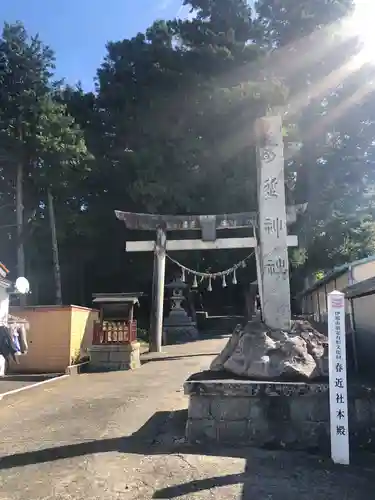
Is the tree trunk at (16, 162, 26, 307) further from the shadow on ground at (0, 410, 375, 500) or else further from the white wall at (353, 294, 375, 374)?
the shadow on ground at (0, 410, 375, 500)

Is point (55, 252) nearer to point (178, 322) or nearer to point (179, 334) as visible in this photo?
point (178, 322)

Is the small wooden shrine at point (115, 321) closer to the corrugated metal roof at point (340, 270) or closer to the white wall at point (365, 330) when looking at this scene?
the corrugated metal roof at point (340, 270)

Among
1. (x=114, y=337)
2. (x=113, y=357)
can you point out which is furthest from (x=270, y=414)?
(x=114, y=337)

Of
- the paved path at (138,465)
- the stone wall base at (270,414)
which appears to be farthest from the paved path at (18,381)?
the stone wall base at (270,414)

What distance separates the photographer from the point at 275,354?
6523mm

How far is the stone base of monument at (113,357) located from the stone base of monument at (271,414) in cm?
930

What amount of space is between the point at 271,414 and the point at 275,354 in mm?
949

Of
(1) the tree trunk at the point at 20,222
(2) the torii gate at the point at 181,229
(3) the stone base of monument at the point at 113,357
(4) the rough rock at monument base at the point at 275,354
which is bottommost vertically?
(3) the stone base of monument at the point at 113,357

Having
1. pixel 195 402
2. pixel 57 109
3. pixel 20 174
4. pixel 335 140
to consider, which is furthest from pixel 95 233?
pixel 195 402

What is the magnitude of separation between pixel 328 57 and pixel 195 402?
85.5 ft

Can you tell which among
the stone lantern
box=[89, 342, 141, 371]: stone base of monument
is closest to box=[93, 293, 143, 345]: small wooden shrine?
box=[89, 342, 141, 371]: stone base of monument

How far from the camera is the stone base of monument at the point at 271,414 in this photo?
5.68m

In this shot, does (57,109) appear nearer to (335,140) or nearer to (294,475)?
(335,140)

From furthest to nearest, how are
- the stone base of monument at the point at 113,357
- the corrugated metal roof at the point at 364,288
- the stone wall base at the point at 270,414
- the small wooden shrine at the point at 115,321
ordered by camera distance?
the small wooden shrine at the point at 115,321, the stone base of monument at the point at 113,357, the corrugated metal roof at the point at 364,288, the stone wall base at the point at 270,414
